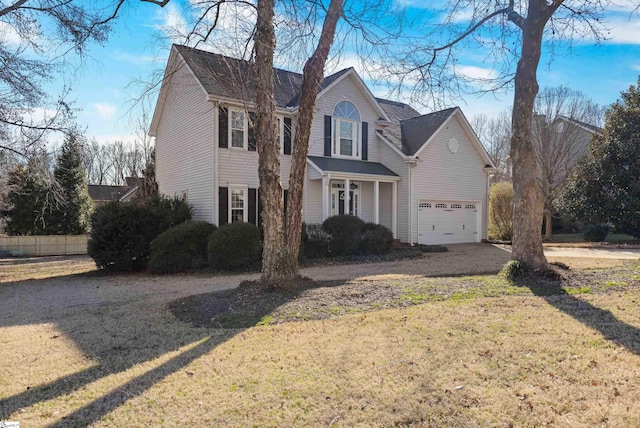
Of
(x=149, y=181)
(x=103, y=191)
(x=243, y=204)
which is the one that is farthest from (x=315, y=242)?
(x=103, y=191)

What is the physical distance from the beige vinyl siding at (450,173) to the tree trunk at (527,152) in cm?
1000

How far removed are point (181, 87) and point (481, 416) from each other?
56.7 ft

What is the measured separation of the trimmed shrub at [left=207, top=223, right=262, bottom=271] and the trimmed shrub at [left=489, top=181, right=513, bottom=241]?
1579 centimetres

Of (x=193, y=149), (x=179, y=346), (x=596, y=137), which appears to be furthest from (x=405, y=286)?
(x=596, y=137)

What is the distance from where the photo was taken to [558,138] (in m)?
26.8

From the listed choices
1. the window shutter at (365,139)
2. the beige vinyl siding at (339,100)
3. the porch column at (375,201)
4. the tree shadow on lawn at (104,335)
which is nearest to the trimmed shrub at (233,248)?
the tree shadow on lawn at (104,335)

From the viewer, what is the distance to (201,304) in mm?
7207

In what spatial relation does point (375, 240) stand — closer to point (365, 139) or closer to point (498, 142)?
point (365, 139)

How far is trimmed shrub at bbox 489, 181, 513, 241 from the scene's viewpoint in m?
23.3

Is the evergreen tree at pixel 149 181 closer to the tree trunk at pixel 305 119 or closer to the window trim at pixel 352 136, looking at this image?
the window trim at pixel 352 136

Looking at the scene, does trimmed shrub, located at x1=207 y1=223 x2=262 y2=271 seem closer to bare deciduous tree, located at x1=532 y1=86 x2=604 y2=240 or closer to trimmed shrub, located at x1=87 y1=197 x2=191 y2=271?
trimmed shrub, located at x1=87 y1=197 x2=191 y2=271

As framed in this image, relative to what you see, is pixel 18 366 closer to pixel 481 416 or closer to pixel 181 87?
pixel 481 416

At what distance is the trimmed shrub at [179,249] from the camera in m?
12.8

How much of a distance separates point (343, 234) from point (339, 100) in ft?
21.2
